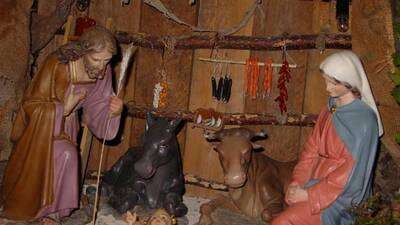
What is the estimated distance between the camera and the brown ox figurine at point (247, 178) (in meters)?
3.80

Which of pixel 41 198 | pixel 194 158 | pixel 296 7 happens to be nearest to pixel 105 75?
pixel 41 198

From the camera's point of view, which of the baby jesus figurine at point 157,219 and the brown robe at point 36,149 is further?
the brown robe at point 36,149

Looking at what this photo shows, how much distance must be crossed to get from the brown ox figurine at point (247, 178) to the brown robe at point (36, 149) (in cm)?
110

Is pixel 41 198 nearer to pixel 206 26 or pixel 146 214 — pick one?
pixel 146 214

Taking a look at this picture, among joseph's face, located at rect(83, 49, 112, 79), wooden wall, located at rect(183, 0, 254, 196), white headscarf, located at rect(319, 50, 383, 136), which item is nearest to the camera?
white headscarf, located at rect(319, 50, 383, 136)

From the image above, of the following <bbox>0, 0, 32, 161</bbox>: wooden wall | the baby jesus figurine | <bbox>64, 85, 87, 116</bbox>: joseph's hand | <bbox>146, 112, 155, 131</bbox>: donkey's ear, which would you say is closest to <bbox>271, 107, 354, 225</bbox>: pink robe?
the baby jesus figurine

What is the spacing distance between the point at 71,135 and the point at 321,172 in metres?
1.69

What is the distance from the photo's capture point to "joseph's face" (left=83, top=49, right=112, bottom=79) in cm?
355

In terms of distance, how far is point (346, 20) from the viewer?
4.23m

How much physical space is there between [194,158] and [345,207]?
1.94 meters

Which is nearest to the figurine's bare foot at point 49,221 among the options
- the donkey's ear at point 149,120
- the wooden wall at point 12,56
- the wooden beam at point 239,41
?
the donkey's ear at point 149,120

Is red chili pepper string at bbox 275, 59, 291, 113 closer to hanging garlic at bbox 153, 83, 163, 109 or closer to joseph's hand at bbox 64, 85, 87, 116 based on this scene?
hanging garlic at bbox 153, 83, 163, 109

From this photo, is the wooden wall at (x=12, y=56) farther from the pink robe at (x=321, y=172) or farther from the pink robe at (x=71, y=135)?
the pink robe at (x=321, y=172)

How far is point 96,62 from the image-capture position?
141 inches
